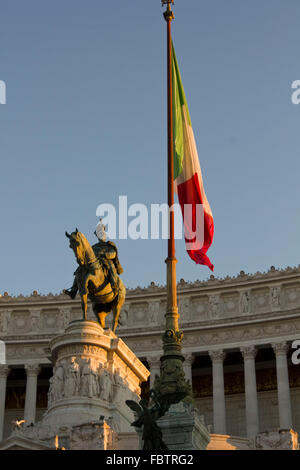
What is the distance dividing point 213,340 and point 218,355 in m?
1.29

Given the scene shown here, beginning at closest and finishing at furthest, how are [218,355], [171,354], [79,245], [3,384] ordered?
1. [171,354]
2. [79,245]
3. [218,355]
4. [3,384]

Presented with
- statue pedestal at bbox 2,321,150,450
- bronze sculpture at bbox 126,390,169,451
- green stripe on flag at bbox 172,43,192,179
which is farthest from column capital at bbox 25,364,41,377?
bronze sculpture at bbox 126,390,169,451

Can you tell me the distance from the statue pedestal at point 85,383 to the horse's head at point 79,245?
8.09 feet

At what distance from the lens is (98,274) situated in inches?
1292

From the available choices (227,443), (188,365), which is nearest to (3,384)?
(188,365)

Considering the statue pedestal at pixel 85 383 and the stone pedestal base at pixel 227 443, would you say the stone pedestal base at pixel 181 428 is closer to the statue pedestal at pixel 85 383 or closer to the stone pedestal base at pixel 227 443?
the stone pedestal base at pixel 227 443

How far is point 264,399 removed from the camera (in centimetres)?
5788

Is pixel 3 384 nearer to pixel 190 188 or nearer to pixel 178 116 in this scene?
pixel 190 188

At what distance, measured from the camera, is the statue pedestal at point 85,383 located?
29734 mm

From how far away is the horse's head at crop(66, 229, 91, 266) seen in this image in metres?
32.2

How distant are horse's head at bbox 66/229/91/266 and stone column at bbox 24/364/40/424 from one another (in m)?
25.0
